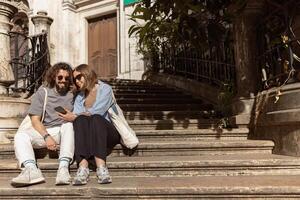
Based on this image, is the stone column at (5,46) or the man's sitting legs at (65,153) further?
the stone column at (5,46)

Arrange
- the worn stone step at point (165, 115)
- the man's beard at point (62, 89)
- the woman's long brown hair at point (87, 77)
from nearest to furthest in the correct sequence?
1. the woman's long brown hair at point (87, 77)
2. the man's beard at point (62, 89)
3. the worn stone step at point (165, 115)

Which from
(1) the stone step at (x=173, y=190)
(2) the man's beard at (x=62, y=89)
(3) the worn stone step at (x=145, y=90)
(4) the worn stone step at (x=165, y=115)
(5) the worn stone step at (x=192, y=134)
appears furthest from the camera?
(3) the worn stone step at (x=145, y=90)

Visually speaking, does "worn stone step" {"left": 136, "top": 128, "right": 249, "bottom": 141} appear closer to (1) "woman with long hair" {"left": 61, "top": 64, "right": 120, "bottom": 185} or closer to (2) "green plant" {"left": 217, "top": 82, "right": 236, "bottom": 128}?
(2) "green plant" {"left": 217, "top": 82, "right": 236, "bottom": 128}

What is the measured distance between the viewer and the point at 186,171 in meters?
3.64

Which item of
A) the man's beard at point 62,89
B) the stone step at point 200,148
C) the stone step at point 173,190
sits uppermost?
the man's beard at point 62,89

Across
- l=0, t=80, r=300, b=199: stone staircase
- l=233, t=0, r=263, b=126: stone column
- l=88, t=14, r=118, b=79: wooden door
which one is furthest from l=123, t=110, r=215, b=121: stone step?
l=88, t=14, r=118, b=79: wooden door

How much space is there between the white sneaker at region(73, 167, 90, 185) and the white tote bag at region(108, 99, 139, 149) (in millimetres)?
643

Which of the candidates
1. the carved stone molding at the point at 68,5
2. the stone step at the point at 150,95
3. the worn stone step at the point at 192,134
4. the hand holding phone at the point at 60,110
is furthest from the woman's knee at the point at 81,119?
the carved stone molding at the point at 68,5

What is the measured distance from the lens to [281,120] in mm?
4027

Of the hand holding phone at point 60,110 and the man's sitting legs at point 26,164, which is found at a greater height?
Answer: the hand holding phone at point 60,110

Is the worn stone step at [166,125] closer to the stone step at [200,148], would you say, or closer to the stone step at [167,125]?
the stone step at [167,125]

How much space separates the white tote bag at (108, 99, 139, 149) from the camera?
383cm

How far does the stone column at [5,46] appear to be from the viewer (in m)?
5.35

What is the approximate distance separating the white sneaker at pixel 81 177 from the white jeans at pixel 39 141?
20 centimetres
